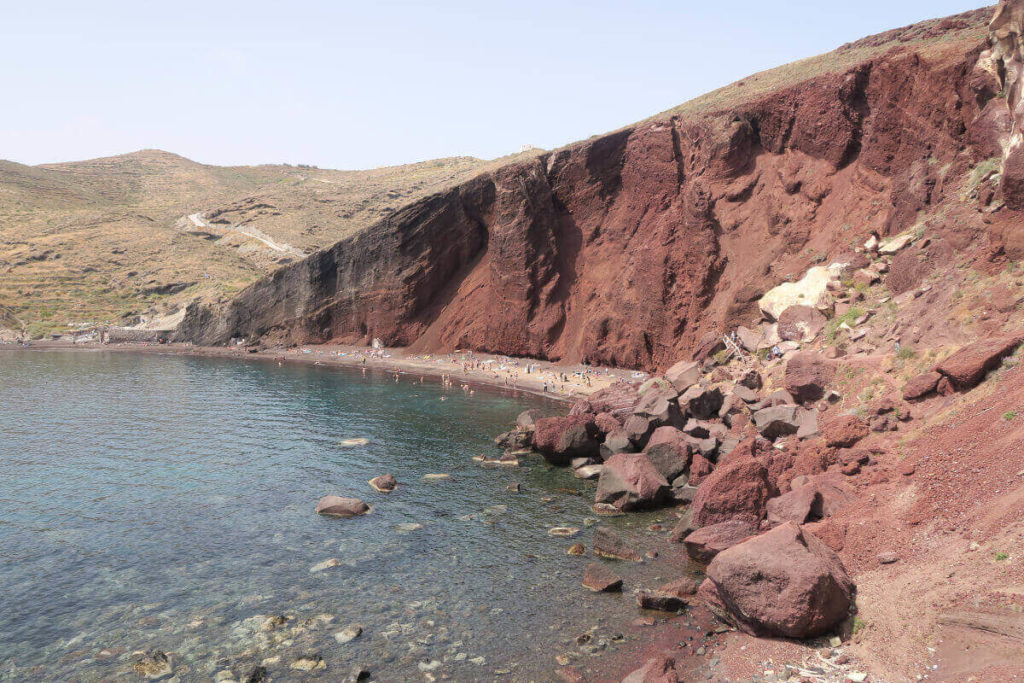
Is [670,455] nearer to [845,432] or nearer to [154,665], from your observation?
[845,432]

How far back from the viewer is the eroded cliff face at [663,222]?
46406 millimetres

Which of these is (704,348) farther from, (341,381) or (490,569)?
(341,381)

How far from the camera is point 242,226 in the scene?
6703 inches

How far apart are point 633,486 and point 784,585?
1320 centimetres

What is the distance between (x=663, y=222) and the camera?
2547 inches

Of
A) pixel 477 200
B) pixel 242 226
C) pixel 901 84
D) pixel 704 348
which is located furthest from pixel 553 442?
pixel 242 226

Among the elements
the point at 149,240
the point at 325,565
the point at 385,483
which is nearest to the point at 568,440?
the point at 385,483

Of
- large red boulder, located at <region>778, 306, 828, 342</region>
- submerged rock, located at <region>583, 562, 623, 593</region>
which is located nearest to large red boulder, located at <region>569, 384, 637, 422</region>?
large red boulder, located at <region>778, 306, 828, 342</region>

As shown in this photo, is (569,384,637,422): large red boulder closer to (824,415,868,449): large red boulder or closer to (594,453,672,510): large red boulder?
(594,453,672,510): large red boulder

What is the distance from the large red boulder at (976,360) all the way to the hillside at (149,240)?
97.2m

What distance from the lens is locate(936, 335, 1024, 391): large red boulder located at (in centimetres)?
2227

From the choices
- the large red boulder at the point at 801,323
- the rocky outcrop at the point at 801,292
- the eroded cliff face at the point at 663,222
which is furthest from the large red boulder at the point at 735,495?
the eroded cliff face at the point at 663,222

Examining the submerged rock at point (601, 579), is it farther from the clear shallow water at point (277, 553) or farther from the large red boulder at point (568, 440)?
the large red boulder at point (568, 440)

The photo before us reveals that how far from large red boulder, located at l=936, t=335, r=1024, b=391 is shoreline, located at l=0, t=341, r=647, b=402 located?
34472mm
